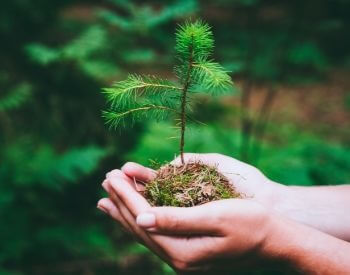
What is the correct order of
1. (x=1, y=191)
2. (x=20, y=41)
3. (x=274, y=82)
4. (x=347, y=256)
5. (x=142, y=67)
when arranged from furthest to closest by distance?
(x=142, y=67) < (x=274, y=82) < (x=20, y=41) < (x=1, y=191) < (x=347, y=256)

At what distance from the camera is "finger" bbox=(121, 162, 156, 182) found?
1621 mm

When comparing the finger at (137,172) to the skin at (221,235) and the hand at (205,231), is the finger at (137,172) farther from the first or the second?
the hand at (205,231)

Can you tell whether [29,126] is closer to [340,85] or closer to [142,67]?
[142,67]

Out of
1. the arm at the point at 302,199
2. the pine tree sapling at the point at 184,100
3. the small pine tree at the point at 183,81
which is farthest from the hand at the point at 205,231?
the arm at the point at 302,199

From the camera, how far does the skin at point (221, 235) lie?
51.8 inches

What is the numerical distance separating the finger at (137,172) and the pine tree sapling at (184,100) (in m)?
0.04

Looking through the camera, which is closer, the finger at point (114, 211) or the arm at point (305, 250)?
the arm at point (305, 250)

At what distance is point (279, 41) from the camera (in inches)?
342

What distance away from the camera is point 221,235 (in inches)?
53.1

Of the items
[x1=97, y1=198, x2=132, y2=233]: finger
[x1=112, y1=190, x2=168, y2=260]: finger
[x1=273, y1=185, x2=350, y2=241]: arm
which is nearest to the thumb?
[x1=112, y1=190, x2=168, y2=260]: finger

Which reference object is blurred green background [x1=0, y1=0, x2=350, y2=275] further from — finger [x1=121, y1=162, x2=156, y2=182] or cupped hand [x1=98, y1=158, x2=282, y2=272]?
cupped hand [x1=98, y1=158, x2=282, y2=272]

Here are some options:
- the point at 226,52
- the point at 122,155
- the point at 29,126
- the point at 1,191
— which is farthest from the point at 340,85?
the point at 1,191

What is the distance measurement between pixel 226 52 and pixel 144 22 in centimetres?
275

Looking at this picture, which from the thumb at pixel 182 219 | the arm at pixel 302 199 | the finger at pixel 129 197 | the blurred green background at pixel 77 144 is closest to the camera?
the thumb at pixel 182 219
